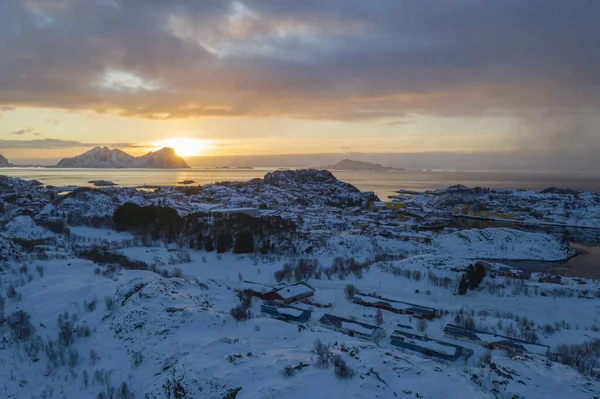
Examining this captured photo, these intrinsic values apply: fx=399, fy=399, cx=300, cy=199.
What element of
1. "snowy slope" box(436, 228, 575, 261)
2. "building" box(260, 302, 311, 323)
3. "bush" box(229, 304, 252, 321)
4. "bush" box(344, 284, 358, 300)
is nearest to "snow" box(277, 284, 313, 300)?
"building" box(260, 302, 311, 323)

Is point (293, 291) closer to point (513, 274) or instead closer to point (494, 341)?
point (494, 341)

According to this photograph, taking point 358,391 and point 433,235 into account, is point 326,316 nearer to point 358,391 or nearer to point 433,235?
point 358,391

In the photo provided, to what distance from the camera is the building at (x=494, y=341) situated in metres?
13.3

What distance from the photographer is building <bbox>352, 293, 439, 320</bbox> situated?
687 inches

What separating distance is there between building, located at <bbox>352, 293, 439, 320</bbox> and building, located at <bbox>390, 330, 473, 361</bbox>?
3243 mm

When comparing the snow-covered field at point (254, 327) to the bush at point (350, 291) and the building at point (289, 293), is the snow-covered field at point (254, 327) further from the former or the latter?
the building at point (289, 293)

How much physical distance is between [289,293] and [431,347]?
814cm

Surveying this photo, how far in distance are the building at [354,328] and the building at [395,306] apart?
316 centimetres

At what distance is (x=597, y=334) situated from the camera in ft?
50.5

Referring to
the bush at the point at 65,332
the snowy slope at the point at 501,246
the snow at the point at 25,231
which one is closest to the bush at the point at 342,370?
the bush at the point at 65,332

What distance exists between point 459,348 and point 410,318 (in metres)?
4.04

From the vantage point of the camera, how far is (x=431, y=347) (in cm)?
1304

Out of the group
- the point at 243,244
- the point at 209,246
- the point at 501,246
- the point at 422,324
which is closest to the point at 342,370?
the point at 422,324

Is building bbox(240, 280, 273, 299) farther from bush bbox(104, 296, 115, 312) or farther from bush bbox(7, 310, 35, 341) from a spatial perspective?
bush bbox(7, 310, 35, 341)
